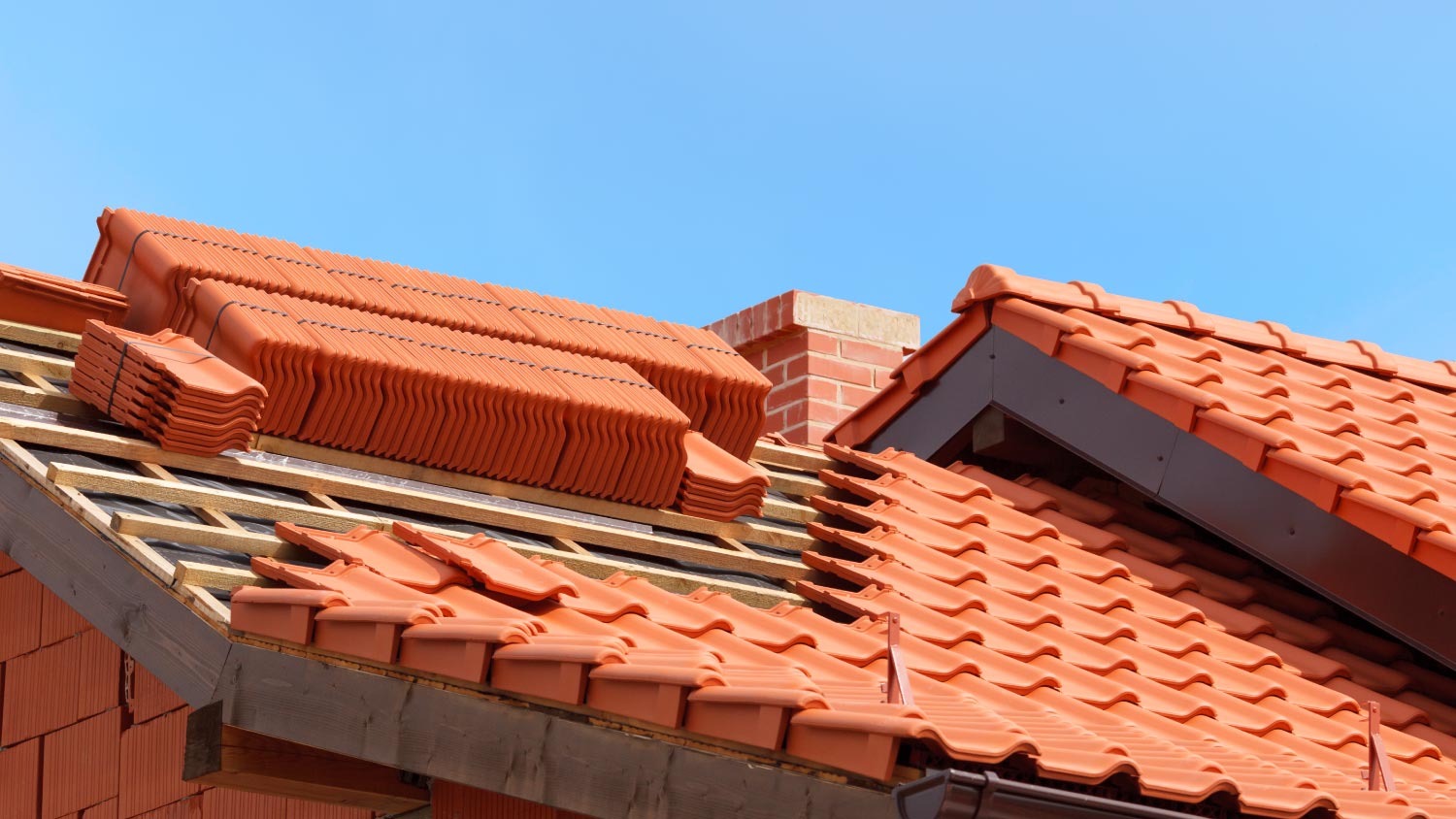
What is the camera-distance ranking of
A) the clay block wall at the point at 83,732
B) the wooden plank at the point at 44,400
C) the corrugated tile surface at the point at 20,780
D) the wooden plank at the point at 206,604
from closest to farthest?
the wooden plank at the point at 206,604, the clay block wall at the point at 83,732, the wooden plank at the point at 44,400, the corrugated tile surface at the point at 20,780

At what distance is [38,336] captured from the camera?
5.95 m

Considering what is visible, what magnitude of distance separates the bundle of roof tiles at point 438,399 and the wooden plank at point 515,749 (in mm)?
1639

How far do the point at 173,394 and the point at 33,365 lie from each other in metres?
0.89

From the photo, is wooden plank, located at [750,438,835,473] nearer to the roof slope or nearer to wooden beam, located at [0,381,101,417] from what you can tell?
the roof slope

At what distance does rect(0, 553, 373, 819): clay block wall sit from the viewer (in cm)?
495

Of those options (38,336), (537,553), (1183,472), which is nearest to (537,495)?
(537,553)

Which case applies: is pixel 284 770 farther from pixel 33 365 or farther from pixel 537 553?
pixel 33 365

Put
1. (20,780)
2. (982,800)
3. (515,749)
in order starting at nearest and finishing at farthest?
(982,800), (515,749), (20,780)

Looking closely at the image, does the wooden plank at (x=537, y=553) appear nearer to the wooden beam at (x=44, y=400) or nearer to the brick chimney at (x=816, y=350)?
the wooden beam at (x=44, y=400)

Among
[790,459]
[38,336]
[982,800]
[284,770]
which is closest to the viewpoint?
[982,800]

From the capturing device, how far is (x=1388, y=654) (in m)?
6.11

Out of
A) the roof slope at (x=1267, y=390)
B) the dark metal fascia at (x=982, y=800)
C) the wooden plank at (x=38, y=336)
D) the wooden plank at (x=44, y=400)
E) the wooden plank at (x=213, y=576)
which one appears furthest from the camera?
the wooden plank at (x=38, y=336)

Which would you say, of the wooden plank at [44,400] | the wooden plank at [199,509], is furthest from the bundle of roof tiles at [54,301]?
the wooden plank at [199,509]

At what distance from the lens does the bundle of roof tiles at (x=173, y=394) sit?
499cm
